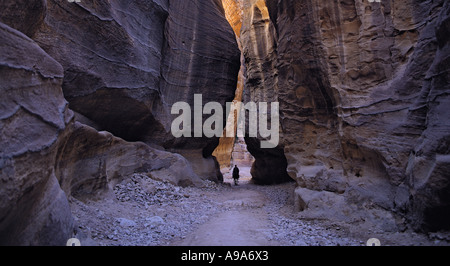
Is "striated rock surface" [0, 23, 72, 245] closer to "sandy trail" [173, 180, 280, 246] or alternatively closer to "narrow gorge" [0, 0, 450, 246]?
"narrow gorge" [0, 0, 450, 246]

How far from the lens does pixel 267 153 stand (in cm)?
1605

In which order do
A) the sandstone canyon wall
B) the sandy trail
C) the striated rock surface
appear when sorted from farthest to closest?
the sandy trail
the sandstone canyon wall
the striated rock surface

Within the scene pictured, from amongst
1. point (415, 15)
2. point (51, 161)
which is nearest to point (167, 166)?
point (51, 161)

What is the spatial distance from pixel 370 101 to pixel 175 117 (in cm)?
832

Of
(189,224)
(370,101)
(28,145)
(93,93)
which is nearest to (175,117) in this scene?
(93,93)

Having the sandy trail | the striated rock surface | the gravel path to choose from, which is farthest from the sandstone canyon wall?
the sandy trail

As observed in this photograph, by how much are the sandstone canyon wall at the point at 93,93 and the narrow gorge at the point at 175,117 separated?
28mm

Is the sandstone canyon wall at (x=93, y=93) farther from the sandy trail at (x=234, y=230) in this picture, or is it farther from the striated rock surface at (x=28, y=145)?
the sandy trail at (x=234, y=230)

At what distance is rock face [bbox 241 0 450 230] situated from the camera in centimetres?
444

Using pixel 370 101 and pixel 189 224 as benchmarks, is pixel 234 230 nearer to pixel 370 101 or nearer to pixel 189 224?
pixel 189 224

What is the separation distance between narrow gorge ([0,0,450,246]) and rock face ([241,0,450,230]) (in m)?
0.03

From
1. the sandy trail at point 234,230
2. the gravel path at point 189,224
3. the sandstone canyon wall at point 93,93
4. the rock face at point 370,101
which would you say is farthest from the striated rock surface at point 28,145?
the rock face at point 370,101
